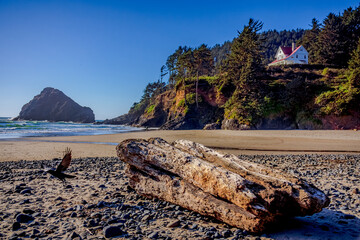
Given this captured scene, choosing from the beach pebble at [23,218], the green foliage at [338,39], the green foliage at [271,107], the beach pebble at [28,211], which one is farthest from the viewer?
the green foliage at [338,39]

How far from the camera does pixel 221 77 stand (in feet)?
157

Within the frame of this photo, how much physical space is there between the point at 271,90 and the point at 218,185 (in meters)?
37.9

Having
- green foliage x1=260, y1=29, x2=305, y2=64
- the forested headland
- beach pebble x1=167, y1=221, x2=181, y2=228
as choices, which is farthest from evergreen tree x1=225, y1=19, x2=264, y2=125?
green foliage x1=260, y1=29, x2=305, y2=64

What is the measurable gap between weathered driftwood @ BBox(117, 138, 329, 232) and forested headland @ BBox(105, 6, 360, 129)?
30.2m

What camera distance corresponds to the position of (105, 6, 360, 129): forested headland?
99.0 ft

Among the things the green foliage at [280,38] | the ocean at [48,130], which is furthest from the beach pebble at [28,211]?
the green foliage at [280,38]

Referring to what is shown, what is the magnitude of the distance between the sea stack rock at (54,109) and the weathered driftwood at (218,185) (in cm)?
13196

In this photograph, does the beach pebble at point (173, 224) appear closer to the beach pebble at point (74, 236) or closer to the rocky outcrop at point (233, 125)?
the beach pebble at point (74, 236)

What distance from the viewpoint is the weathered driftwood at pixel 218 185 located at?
323cm

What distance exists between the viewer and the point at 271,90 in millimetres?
37344

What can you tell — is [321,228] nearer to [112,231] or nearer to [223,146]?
[112,231]

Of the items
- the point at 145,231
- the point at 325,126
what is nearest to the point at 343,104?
the point at 325,126

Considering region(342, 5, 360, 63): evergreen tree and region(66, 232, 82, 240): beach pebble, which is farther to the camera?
region(342, 5, 360, 63): evergreen tree

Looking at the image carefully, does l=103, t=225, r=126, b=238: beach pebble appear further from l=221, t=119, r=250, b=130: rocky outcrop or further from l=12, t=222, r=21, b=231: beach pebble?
l=221, t=119, r=250, b=130: rocky outcrop
